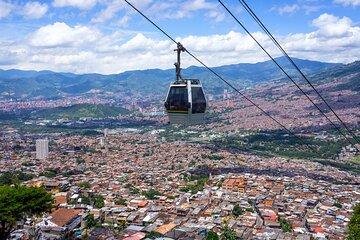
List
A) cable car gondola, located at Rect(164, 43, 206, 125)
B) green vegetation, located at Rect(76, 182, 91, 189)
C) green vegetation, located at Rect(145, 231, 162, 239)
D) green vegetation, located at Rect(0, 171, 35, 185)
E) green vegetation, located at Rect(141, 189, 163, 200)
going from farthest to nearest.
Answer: green vegetation, located at Rect(0, 171, 35, 185)
green vegetation, located at Rect(76, 182, 91, 189)
green vegetation, located at Rect(141, 189, 163, 200)
green vegetation, located at Rect(145, 231, 162, 239)
cable car gondola, located at Rect(164, 43, 206, 125)

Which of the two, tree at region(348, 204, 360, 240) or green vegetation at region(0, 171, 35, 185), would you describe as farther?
green vegetation at region(0, 171, 35, 185)

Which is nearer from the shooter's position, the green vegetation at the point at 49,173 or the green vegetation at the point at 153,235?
the green vegetation at the point at 153,235

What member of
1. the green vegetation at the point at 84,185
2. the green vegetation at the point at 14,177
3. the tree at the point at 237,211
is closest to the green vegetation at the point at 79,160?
the green vegetation at the point at 14,177

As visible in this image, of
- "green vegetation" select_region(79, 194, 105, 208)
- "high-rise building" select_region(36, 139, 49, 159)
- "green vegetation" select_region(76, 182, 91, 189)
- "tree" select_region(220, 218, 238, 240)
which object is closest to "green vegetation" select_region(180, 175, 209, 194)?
"green vegetation" select_region(79, 194, 105, 208)

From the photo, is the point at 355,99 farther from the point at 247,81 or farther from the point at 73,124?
the point at 247,81

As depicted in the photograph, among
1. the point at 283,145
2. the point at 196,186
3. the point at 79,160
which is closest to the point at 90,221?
the point at 196,186

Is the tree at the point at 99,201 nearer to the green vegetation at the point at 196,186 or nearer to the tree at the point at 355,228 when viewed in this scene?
the green vegetation at the point at 196,186

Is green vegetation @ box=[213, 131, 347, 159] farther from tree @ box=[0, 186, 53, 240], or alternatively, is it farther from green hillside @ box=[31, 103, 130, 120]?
green hillside @ box=[31, 103, 130, 120]
